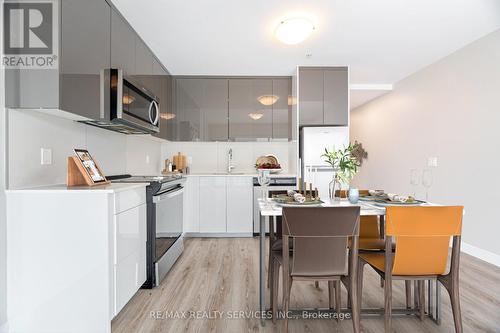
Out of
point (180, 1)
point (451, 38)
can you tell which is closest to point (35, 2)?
point (180, 1)

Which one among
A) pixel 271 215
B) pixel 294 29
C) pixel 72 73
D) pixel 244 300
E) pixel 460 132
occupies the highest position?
pixel 294 29

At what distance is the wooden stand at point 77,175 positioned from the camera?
6.04 feet

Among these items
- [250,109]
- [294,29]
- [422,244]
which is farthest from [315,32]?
[422,244]

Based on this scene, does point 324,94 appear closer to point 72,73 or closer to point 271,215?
point 271,215

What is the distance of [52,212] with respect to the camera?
1.61 meters

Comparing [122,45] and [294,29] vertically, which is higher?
[294,29]

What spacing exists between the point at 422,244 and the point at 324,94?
2792mm

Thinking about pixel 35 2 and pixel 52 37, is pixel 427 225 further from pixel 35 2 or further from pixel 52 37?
pixel 35 2

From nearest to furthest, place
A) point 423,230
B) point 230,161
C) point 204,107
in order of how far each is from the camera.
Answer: point 423,230, point 204,107, point 230,161

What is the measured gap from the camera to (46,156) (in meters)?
1.89

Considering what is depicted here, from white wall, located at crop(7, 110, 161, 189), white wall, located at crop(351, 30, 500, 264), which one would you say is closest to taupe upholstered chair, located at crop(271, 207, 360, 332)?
white wall, located at crop(7, 110, 161, 189)

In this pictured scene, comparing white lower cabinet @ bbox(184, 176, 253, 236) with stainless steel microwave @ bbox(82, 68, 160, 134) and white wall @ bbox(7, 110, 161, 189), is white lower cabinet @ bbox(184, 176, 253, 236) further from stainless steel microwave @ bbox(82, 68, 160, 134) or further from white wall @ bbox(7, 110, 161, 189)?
stainless steel microwave @ bbox(82, 68, 160, 134)

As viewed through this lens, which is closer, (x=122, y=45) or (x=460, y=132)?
(x=122, y=45)

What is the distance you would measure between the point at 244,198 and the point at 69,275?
256cm
